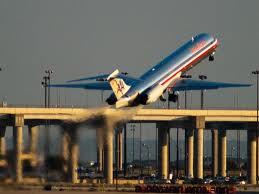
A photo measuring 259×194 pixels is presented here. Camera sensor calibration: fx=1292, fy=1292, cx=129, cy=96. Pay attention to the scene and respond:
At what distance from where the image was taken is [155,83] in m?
184

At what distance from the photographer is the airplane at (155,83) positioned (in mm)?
173125

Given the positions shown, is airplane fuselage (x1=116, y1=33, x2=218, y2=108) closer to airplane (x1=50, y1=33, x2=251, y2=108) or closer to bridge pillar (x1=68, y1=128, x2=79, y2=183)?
airplane (x1=50, y1=33, x2=251, y2=108)

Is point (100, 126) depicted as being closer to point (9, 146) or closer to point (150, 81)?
point (9, 146)

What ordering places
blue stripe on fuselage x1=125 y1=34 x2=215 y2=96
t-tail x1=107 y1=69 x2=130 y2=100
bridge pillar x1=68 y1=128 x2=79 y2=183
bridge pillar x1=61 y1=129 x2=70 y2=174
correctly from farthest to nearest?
blue stripe on fuselage x1=125 y1=34 x2=215 y2=96, t-tail x1=107 y1=69 x2=130 y2=100, bridge pillar x1=68 y1=128 x2=79 y2=183, bridge pillar x1=61 y1=129 x2=70 y2=174

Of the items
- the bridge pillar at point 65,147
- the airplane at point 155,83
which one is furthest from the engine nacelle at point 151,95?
the bridge pillar at point 65,147

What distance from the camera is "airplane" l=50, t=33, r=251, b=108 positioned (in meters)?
173

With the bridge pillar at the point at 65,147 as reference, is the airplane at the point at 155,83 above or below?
above

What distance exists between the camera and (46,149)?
127438 mm

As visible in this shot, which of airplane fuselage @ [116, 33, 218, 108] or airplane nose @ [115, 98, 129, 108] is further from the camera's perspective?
airplane fuselage @ [116, 33, 218, 108]

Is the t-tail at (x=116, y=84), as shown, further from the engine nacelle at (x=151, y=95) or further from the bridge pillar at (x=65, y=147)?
the bridge pillar at (x=65, y=147)

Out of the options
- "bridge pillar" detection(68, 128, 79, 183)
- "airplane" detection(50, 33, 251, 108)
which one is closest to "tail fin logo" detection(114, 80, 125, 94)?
"airplane" detection(50, 33, 251, 108)

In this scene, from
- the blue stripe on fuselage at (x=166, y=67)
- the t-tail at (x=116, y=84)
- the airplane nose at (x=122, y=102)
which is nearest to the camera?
the airplane nose at (x=122, y=102)

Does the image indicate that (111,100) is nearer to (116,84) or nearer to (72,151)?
(116,84)

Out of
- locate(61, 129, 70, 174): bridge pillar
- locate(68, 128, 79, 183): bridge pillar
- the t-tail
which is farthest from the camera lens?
the t-tail
